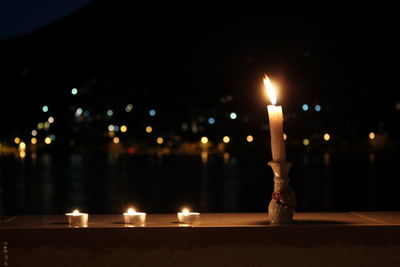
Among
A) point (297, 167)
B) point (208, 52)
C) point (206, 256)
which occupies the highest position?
point (208, 52)

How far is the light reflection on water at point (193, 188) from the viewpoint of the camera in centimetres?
2338

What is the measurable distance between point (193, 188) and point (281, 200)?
2557 cm

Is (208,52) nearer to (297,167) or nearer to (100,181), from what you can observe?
(100,181)

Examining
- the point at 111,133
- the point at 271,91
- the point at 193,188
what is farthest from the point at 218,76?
the point at 271,91

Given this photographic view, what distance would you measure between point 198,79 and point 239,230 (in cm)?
2489

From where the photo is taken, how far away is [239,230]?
4.13 meters

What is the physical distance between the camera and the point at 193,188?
2992cm

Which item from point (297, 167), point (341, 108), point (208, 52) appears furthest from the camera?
point (297, 167)

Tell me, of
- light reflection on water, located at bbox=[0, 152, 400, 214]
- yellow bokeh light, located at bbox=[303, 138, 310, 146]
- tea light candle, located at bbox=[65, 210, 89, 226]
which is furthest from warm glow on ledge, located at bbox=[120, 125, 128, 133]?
tea light candle, located at bbox=[65, 210, 89, 226]

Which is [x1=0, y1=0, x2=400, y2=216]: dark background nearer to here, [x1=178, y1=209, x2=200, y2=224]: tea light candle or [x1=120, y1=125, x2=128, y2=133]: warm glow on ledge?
[x1=120, y1=125, x2=128, y2=133]: warm glow on ledge

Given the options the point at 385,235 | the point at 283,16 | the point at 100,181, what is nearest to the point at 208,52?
the point at 283,16

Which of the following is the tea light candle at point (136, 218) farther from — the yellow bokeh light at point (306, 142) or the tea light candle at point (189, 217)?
the yellow bokeh light at point (306, 142)

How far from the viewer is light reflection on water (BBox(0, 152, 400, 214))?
23.4 meters

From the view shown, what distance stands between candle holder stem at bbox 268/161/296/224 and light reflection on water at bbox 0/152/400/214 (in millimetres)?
17329
